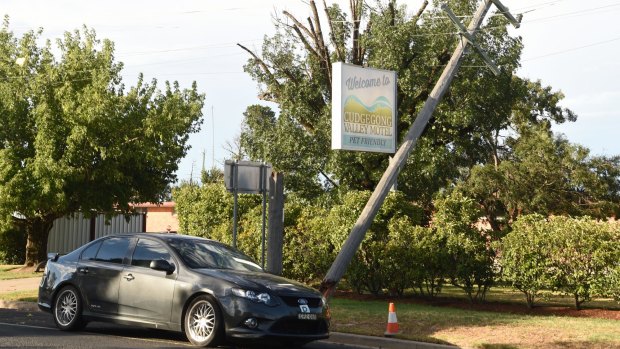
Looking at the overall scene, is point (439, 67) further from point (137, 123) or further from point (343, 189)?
point (137, 123)

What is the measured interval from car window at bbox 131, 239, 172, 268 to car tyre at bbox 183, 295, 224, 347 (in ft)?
3.17

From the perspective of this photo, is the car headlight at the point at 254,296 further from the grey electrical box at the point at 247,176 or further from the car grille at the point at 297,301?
the grey electrical box at the point at 247,176

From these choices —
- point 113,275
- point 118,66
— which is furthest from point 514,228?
point 118,66

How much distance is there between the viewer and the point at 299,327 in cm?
1109

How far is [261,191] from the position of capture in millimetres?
16594

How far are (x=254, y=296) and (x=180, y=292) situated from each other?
1.15m

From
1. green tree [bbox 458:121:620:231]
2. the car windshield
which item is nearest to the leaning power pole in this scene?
the car windshield

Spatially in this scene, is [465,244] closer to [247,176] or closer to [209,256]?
[247,176]

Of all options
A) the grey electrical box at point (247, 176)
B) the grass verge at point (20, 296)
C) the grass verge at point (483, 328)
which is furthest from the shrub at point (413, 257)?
the grass verge at point (20, 296)

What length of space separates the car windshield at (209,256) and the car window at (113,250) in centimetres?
87

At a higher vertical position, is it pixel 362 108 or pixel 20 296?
pixel 362 108

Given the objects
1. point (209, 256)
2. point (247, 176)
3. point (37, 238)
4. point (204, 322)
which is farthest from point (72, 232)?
point (204, 322)

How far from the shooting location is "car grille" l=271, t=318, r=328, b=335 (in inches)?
427

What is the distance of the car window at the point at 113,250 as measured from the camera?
41.4ft
